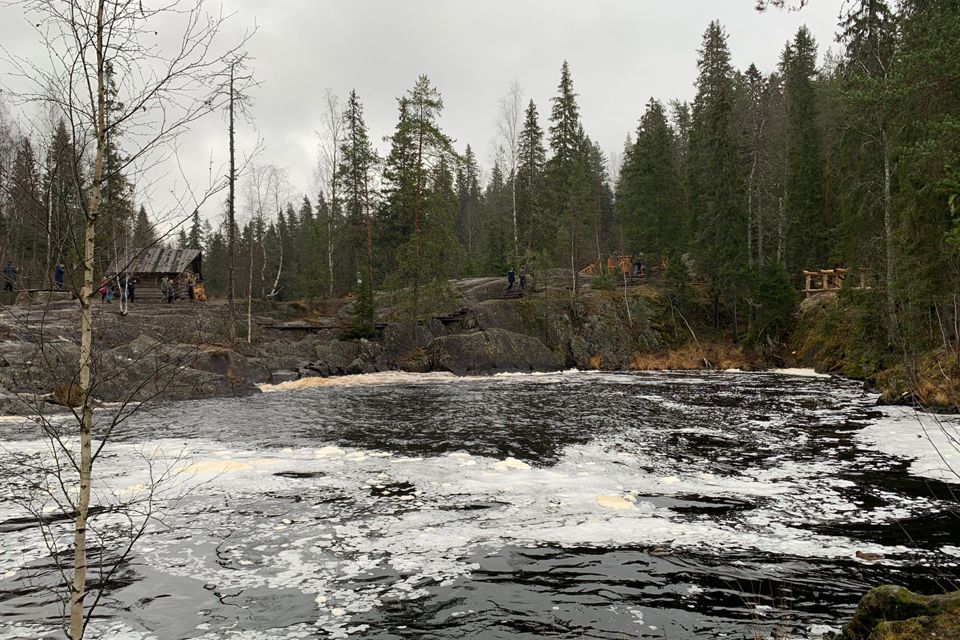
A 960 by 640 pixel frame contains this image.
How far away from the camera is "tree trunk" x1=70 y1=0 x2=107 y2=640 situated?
130 inches

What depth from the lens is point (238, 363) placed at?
2464cm

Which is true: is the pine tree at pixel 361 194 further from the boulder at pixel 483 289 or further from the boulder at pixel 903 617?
the boulder at pixel 903 617

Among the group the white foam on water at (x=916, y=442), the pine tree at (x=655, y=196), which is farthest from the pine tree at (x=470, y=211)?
the white foam on water at (x=916, y=442)

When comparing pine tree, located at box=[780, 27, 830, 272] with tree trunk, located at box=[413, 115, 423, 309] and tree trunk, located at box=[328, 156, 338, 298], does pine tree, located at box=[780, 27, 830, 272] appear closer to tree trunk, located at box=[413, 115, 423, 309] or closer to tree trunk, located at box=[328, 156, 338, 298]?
tree trunk, located at box=[413, 115, 423, 309]

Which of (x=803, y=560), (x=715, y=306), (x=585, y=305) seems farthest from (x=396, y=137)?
(x=803, y=560)

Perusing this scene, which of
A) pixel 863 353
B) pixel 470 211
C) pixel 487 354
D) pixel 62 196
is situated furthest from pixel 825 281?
pixel 470 211

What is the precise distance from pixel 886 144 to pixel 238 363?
29.8 meters

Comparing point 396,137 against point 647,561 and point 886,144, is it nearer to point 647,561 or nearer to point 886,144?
point 886,144

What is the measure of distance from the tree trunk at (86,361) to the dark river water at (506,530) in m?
0.75

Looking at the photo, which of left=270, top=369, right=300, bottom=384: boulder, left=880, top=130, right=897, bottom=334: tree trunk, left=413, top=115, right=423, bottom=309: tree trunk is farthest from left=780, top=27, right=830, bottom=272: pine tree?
left=270, top=369, right=300, bottom=384: boulder

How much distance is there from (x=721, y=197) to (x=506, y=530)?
115 ft

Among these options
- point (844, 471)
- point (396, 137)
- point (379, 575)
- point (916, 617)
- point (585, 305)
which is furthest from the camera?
point (585, 305)

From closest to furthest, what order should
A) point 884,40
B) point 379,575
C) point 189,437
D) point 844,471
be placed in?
1. point 379,575
2. point 844,471
3. point 189,437
4. point 884,40

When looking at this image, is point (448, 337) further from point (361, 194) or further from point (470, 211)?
point (470, 211)
